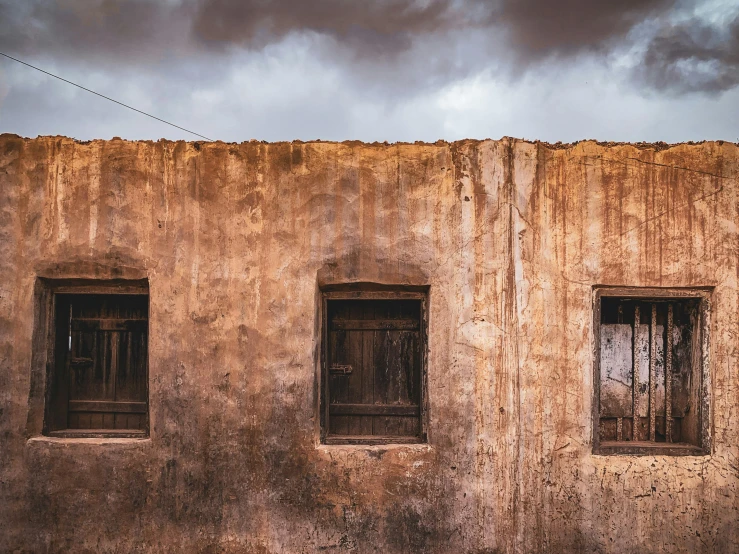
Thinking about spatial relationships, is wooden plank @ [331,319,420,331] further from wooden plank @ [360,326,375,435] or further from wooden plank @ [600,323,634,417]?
wooden plank @ [600,323,634,417]

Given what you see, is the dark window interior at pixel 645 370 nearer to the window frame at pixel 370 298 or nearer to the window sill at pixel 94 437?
the window frame at pixel 370 298

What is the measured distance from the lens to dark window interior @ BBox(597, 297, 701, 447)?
377 centimetres

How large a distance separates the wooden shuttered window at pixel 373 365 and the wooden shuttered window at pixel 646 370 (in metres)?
1.47

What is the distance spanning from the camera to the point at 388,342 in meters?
3.90

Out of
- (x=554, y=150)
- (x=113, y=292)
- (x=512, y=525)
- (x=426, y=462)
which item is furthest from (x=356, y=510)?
(x=554, y=150)

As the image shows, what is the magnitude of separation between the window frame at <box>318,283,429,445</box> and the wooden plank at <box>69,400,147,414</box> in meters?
1.45

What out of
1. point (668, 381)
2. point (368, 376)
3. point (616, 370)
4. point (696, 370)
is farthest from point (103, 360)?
point (696, 370)

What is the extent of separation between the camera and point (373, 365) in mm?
3893

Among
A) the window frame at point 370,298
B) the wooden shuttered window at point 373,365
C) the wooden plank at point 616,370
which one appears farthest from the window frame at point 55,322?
the wooden plank at point 616,370

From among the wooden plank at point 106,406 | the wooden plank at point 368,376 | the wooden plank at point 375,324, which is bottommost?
the wooden plank at point 106,406

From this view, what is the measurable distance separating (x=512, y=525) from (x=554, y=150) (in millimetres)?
2821

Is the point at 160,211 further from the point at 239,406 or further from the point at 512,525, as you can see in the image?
the point at 512,525

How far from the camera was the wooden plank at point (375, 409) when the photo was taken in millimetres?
3842

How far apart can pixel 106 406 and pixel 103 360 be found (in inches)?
14.6
